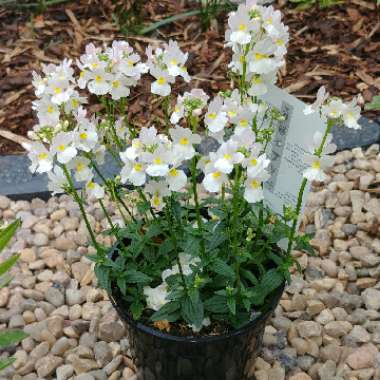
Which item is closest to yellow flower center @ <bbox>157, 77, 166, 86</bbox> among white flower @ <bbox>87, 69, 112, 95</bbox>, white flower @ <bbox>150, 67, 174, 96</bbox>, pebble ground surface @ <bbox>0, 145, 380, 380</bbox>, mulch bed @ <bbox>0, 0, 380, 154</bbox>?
white flower @ <bbox>150, 67, 174, 96</bbox>

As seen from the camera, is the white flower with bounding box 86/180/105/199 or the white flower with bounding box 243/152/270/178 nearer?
the white flower with bounding box 243/152/270/178

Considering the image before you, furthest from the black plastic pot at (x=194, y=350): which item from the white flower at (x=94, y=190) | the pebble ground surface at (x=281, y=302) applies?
the white flower at (x=94, y=190)

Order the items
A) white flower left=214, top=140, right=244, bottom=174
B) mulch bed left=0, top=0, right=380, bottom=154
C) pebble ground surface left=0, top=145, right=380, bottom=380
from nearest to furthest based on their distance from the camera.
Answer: white flower left=214, top=140, right=244, bottom=174 → pebble ground surface left=0, top=145, right=380, bottom=380 → mulch bed left=0, top=0, right=380, bottom=154

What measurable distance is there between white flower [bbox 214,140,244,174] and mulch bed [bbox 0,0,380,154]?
1.82 m

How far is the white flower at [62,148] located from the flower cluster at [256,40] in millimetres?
414

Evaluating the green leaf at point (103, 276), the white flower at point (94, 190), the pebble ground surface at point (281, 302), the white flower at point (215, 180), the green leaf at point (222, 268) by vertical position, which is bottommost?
the pebble ground surface at point (281, 302)

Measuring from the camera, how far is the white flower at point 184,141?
1.37 m

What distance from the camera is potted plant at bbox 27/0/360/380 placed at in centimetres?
139

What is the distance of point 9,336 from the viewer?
5.68ft

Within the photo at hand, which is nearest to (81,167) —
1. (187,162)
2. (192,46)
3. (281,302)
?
(187,162)

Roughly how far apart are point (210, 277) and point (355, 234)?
96cm

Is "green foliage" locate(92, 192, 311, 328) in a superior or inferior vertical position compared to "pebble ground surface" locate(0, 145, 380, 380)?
superior

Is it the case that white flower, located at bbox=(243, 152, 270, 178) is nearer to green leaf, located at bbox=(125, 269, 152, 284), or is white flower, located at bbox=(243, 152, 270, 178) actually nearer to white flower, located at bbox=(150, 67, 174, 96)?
white flower, located at bbox=(150, 67, 174, 96)

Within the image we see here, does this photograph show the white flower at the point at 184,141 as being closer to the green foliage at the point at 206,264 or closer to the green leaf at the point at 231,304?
the green foliage at the point at 206,264
